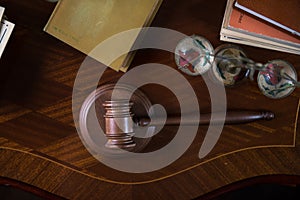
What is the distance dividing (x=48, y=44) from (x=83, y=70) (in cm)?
8

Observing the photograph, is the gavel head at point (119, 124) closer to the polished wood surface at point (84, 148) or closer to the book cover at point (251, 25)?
the polished wood surface at point (84, 148)

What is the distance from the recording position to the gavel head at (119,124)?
0.80 meters

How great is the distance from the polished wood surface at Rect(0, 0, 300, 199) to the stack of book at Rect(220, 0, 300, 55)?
0.02 meters

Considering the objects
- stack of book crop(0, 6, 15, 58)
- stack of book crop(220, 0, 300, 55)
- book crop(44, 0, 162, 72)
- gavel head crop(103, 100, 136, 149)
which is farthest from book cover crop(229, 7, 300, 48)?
stack of book crop(0, 6, 15, 58)

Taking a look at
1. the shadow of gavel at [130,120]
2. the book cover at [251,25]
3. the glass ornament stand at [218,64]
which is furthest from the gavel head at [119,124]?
the book cover at [251,25]

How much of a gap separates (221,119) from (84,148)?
26 centimetres

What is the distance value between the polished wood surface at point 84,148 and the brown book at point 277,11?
52 millimetres

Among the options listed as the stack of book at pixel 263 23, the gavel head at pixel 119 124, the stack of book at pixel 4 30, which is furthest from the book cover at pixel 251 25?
the stack of book at pixel 4 30

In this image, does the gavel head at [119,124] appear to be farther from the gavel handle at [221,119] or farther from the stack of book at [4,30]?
the stack of book at [4,30]

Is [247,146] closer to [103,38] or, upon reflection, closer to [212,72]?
[212,72]

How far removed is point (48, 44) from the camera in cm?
82

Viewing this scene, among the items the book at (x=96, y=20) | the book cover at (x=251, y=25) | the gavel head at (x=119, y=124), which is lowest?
the gavel head at (x=119, y=124)

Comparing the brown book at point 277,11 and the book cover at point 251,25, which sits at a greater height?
the brown book at point 277,11

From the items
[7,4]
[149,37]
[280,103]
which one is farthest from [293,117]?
[7,4]
